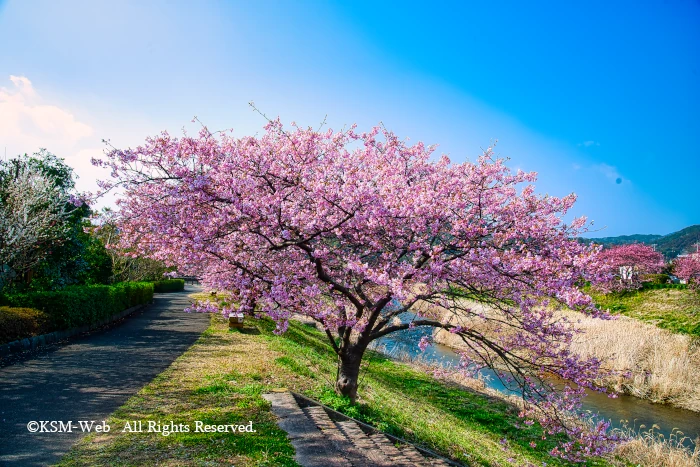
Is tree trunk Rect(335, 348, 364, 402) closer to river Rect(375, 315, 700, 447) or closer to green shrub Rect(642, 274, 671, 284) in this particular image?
river Rect(375, 315, 700, 447)

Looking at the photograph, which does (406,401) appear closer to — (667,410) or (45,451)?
(45,451)

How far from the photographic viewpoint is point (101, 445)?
5.51 m

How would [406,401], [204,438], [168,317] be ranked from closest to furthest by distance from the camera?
[204,438] → [406,401] → [168,317]

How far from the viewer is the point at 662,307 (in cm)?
2777

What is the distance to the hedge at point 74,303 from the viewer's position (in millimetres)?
12766

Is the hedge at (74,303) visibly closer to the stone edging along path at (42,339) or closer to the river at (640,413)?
the stone edging along path at (42,339)

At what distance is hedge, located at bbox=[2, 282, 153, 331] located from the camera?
12766 mm

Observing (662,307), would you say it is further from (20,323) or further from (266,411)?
(20,323)

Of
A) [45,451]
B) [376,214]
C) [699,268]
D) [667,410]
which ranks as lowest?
[667,410]

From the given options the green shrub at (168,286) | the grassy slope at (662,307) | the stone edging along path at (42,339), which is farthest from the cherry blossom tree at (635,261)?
the green shrub at (168,286)

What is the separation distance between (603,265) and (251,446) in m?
5.65

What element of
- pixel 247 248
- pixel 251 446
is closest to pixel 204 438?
pixel 251 446

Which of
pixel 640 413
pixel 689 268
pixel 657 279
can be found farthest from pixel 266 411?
pixel 657 279

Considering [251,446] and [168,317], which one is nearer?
[251,446]
